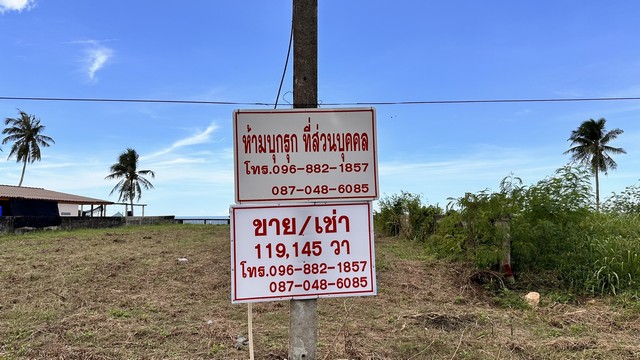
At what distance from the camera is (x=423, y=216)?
13.1 m

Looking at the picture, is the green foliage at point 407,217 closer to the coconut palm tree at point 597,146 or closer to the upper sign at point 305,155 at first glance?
the upper sign at point 305,155

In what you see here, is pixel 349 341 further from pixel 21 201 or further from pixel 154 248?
pixel 21 201

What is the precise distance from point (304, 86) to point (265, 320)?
3.55 m

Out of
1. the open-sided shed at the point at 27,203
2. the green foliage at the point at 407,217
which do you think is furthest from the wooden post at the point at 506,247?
the open-sided shed at the point at 27,203

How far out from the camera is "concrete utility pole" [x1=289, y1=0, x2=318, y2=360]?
256cm

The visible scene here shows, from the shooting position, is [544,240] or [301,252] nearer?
[301,252]

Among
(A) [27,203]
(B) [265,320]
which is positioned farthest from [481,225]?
(A) [27,203]

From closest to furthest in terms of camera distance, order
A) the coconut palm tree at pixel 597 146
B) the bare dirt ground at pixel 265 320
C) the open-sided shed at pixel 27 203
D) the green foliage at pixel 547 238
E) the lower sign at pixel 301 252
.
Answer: the lower sign at pixel 301 252 → the bare dirt ground at pixel 265 320 → the green foliage at pixel 547 238 → the open-sided shed at pixel 27 203 → the coconut palm tree at pixel 597 146

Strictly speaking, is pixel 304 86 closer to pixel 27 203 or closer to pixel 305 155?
pixel 305 155

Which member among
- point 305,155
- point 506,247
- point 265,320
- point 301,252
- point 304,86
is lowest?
point 265,320

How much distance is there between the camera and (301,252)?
2.47 m

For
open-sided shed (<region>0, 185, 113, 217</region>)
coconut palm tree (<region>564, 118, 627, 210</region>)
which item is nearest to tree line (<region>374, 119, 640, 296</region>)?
open-sided shed (<region>0, 185, 113, 217</region>)

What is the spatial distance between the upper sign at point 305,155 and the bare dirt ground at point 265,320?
201 centimetres

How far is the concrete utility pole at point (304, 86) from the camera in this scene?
2.56 metres
